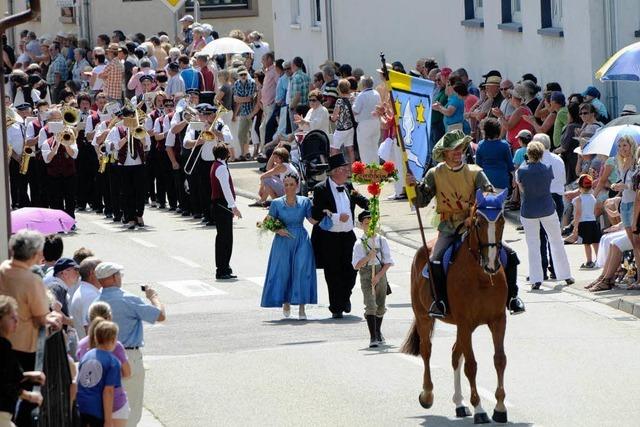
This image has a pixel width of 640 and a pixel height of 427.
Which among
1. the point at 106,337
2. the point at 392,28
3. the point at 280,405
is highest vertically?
the point at 392,28

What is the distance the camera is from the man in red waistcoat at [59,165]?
27.4 m

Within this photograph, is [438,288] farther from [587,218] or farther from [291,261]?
[587,218]

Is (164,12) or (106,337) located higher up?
(164,12)

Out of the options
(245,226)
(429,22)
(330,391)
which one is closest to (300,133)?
(245,226)

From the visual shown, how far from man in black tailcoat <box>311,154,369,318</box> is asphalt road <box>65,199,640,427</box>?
0.35 m

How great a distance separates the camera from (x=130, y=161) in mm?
27609

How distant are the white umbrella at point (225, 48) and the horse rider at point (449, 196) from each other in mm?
21938

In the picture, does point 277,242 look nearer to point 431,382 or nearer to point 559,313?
point 559,313

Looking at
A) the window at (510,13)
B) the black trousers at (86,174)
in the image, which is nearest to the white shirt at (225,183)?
the black trousers at (86,174)

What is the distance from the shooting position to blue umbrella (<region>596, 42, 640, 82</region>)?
2189 cm

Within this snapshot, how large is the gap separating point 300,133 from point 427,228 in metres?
4.42

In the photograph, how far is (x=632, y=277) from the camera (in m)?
20.1

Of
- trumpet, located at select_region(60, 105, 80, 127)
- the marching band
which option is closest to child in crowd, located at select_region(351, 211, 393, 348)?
the marching band

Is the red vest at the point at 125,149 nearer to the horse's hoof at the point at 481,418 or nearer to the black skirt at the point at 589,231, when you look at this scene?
the black skirt at the point at 589,231
